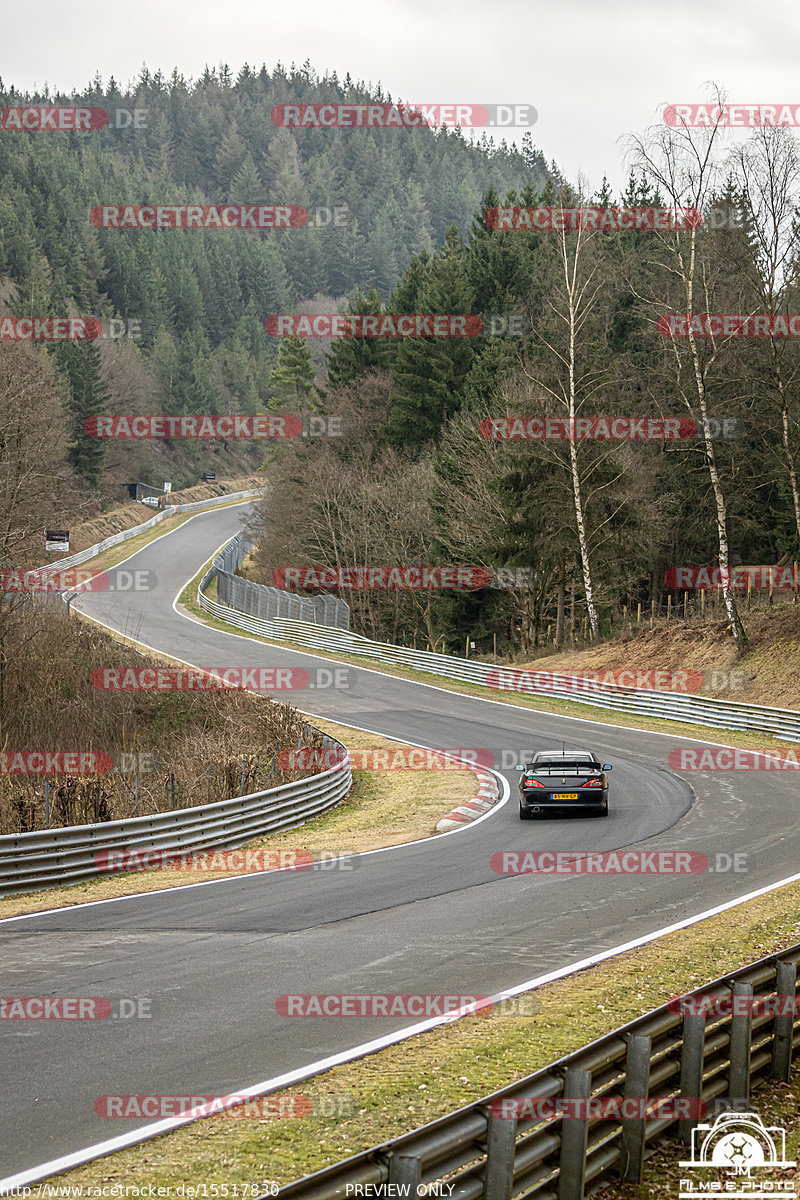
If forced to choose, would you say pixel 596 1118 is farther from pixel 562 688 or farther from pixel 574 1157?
pixel 562 688

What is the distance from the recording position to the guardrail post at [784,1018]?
7895 mm

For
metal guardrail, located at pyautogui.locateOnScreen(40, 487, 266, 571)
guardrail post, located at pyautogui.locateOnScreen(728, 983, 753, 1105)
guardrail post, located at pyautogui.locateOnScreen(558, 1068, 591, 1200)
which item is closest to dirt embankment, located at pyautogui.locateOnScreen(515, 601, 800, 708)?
guardrail post, located at pyautogui.locateOnScreen(728, 983, 753, 1105)

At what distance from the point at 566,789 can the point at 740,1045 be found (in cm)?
1306

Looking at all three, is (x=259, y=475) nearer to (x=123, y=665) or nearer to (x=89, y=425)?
(x=89, y=425)

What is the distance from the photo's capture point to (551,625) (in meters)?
55.0

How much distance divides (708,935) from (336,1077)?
5.42 metres

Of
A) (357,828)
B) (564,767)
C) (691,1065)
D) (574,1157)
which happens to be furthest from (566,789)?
(574,1157)

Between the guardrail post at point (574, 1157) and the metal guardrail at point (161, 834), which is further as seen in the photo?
the metal guardrail at point (161, 834)

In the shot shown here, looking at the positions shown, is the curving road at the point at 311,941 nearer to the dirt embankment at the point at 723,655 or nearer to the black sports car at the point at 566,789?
the black sports car at the point at 566,789

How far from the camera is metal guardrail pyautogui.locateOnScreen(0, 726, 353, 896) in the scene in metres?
15.7

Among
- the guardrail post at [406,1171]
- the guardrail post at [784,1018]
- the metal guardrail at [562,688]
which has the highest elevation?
the guardrail post at [406,1171]

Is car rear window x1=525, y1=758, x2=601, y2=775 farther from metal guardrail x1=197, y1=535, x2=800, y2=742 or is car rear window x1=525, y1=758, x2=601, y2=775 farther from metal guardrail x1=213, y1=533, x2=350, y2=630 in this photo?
metal guardrail x1=213, y1=533, x2=350, y2=630

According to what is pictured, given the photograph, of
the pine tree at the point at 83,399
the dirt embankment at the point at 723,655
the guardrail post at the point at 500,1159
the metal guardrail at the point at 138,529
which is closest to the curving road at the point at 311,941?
the guardrail post at the point at 500,1159

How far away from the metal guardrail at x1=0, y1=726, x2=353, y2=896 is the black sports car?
4428 millimetres
